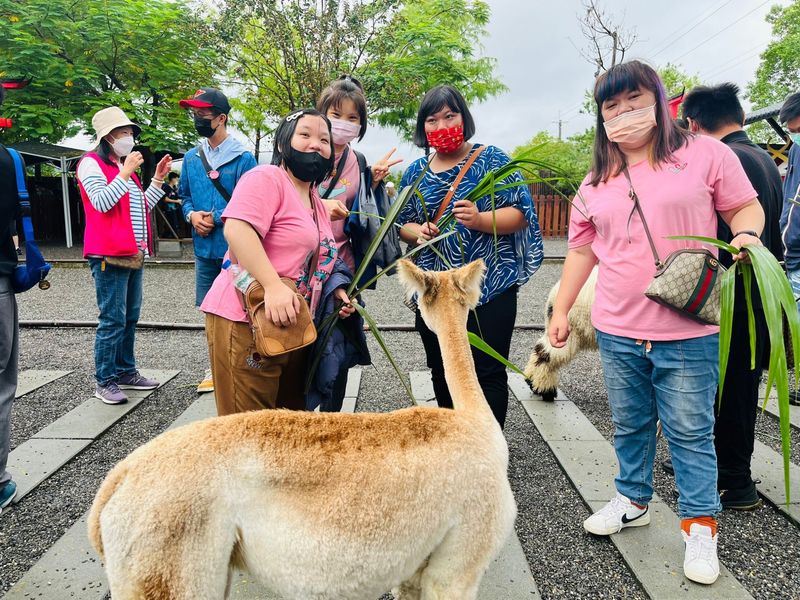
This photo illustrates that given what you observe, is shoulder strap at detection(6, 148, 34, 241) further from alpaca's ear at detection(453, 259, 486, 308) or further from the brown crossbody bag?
alpaca's ear at detection(453, 259, 486, 308)

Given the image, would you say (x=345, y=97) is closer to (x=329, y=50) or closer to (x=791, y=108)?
(x=791, y=108)

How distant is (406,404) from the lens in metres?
5.14

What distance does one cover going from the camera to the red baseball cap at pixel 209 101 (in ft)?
13.9

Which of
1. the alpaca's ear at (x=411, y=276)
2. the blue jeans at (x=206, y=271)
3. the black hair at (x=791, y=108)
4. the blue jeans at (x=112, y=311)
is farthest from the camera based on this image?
the blue jeans at (x=206, y=271)

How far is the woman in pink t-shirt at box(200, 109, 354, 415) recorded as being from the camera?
2133 millimetres

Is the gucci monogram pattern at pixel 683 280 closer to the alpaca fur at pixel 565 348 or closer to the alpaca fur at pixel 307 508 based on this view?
the alpaca fur at pixel 307 508

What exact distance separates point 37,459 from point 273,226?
3.00 meters

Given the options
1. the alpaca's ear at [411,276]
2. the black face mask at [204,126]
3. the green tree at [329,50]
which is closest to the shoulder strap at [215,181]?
the black face mask at [204,126]

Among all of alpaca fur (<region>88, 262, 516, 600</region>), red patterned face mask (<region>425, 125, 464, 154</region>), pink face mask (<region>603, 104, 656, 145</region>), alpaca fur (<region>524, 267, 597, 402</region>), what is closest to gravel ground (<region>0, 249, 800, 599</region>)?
alpaca fur (<region>524, 267, 597, 402</region>)

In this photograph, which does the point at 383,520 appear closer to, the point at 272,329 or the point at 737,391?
the point at 272,329

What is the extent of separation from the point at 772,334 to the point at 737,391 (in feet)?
5.22

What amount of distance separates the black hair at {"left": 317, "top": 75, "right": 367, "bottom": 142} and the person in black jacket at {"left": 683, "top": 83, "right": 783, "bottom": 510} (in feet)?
7.23

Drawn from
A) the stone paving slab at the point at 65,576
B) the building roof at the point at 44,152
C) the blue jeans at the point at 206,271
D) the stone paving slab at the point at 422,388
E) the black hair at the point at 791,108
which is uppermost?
the building roof at the point at 44,152

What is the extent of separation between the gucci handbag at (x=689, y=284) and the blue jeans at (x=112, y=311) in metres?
4.21
